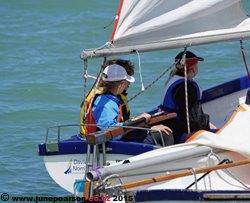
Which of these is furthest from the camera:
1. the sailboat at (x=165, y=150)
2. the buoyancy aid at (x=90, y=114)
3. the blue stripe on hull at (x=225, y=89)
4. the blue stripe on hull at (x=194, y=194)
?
A: the blue stripe on hull at (x=225, y=89)

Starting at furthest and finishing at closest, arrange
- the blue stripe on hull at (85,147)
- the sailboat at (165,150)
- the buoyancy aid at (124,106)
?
the buoyancy aid at (124,106) < the blue stripe on hull at (85,147) < the sailboat at (165,150)

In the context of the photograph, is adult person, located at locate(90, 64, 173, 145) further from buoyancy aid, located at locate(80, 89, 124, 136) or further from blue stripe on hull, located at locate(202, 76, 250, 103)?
blue stripe on hull, located at locate(202, 76, 250, 103)

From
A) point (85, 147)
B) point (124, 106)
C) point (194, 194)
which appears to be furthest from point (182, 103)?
point (194, 194)

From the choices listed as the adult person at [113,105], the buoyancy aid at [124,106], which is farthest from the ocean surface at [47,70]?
the adult person at [113,105]

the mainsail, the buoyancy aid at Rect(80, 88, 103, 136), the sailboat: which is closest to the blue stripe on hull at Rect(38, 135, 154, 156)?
the sailboat

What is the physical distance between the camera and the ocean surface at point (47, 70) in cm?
1328

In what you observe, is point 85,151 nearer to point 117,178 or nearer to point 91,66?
point 117,178

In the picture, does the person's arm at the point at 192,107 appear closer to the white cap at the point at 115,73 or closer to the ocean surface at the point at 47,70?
the white cap at the point at 115,73

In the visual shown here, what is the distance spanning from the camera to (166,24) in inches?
378

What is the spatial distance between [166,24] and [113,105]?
3.20ft

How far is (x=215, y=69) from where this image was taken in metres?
17.8

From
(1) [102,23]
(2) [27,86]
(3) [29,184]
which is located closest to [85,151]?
(3) [29,184]

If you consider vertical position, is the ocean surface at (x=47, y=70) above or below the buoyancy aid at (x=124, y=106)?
above

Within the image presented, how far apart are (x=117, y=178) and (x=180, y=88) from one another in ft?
5.36
